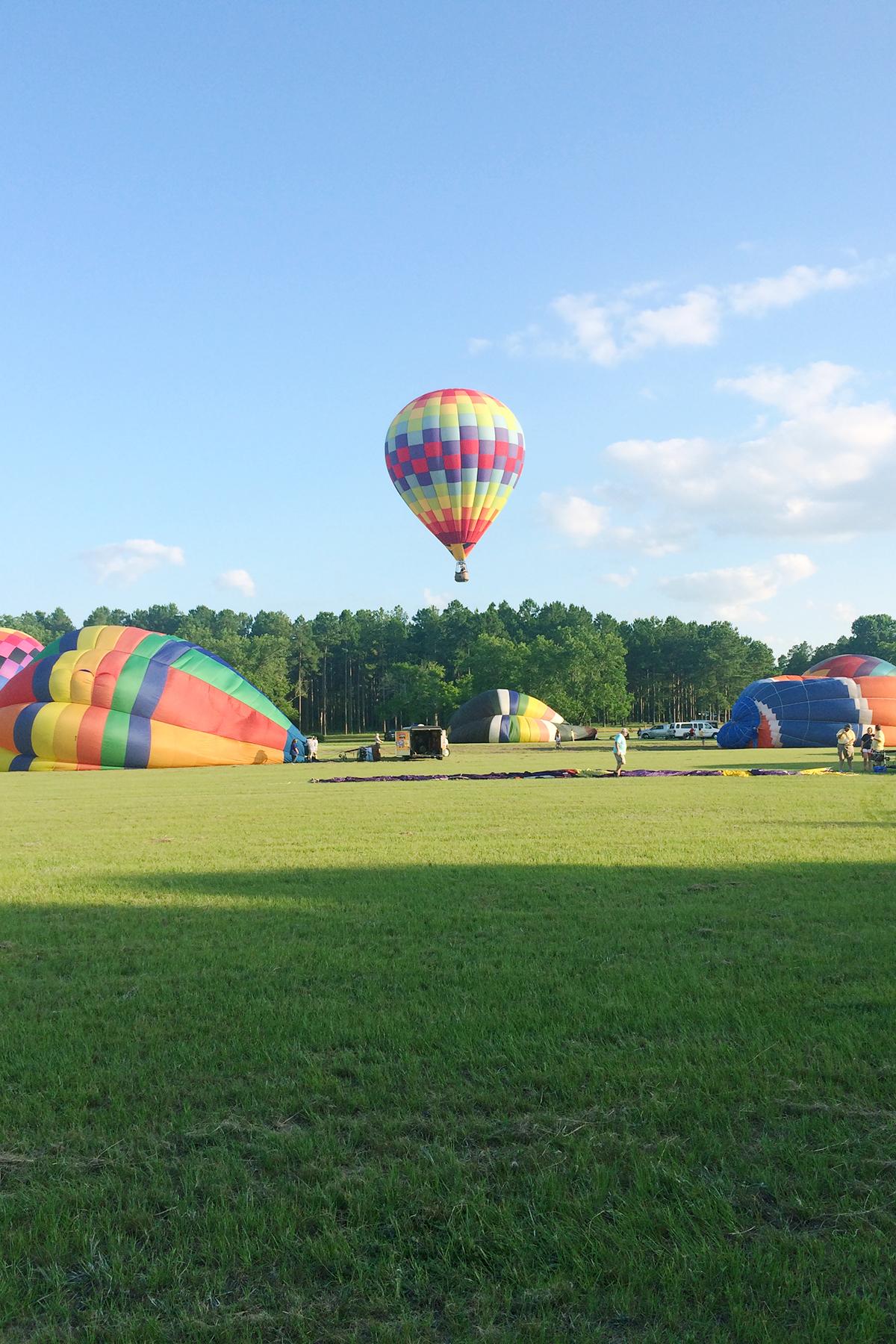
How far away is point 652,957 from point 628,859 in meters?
4.05

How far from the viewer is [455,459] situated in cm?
3928

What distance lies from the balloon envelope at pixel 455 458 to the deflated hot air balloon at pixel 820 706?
1344 cm

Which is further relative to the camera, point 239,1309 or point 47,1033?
point 47,1033

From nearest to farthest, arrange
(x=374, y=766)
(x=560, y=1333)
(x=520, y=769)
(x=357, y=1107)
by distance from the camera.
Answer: (x=560, y=1333) → (x=357, y=1107) → (x=520, y=769) → (x=374, y=766)

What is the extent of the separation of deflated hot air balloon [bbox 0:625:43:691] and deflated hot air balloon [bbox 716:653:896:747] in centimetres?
3002

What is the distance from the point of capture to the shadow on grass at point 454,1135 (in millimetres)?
2723

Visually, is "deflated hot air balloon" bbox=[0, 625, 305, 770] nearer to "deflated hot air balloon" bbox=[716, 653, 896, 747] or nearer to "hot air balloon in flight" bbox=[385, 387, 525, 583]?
"hot air balloon in flight" bbox=[385, 387, 525, 583]

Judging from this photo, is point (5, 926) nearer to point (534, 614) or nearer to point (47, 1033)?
point (47, 1033)

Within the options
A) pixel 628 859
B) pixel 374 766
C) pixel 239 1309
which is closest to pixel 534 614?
pixel 374 766

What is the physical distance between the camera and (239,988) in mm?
5652

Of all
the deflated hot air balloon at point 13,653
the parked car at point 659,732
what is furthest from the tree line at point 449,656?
the deflated hot air balloon at point 13,653

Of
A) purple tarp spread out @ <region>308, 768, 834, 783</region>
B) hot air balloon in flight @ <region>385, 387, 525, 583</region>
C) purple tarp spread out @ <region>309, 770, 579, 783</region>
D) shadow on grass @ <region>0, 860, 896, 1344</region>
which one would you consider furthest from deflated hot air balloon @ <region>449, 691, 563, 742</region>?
shadow on grass @ <region>0, 860, 896, 1344</region>

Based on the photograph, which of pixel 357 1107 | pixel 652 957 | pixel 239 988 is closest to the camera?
pixel 357 1107

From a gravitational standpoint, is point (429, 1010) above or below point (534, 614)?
below
